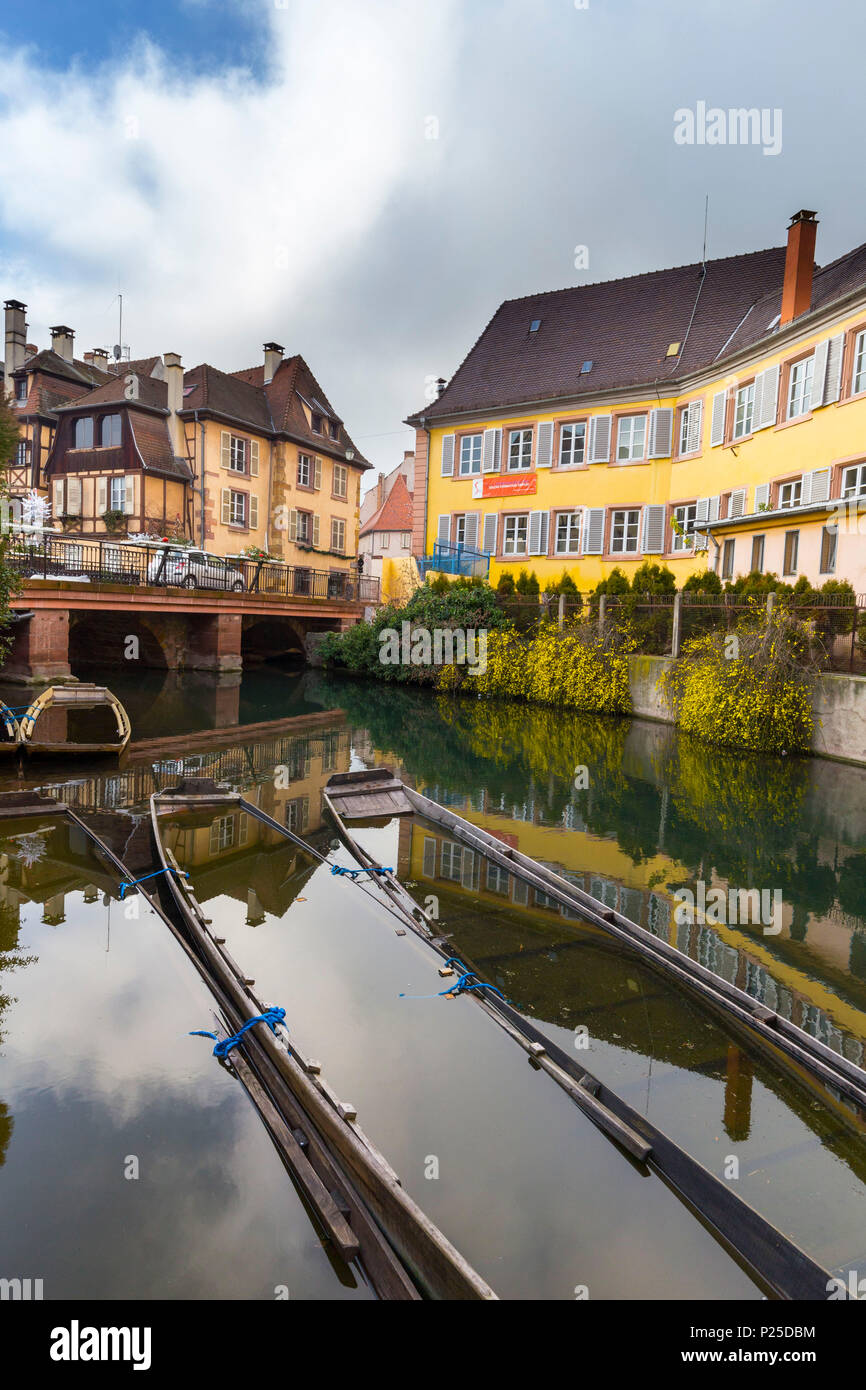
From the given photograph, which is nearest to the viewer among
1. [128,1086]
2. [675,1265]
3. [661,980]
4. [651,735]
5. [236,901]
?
[675,1265]

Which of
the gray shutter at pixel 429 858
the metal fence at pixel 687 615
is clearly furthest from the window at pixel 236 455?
the gray shutter at pixel 429 858

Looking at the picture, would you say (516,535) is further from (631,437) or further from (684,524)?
(684,524)

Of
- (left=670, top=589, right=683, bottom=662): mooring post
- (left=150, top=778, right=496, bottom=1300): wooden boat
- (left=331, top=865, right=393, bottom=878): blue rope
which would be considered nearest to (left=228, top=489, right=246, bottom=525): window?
(left=670, top=589, right=683, bottom=662): mooring post

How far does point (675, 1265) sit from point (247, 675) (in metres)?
29.4

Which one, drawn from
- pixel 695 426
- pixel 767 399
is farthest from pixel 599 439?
pixel 767 399

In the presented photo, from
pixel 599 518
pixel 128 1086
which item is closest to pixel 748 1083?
pixel 128 1086

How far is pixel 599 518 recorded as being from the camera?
90.4ft

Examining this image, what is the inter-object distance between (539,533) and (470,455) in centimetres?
439

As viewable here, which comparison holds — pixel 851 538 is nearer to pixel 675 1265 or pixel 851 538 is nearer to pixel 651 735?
pixel 651 735

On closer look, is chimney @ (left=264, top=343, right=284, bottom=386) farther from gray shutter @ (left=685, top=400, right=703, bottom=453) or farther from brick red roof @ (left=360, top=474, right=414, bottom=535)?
gray shutter @ (left=685, top=400, right=703, bottom=453)

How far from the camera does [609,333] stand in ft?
97.2

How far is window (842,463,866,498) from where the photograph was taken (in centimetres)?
1875

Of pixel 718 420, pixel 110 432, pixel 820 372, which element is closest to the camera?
pixel 820 372
